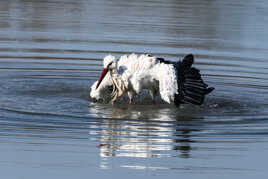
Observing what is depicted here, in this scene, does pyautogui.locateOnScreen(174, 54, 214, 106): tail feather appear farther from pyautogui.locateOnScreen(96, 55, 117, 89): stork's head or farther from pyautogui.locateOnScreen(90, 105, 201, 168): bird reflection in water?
pyautogui.locateOnScreen(96, 55, 117, 89): stork's head

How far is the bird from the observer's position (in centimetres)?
1132

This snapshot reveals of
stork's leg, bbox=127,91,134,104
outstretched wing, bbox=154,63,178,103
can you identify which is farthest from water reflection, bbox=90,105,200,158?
stork's leg, bbox=127,91,134,104

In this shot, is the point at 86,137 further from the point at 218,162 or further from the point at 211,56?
the point at 211,56

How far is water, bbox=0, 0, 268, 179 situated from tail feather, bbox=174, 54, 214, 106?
0.65 ft

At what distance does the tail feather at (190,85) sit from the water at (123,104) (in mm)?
197

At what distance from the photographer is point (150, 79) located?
1173 centimetres

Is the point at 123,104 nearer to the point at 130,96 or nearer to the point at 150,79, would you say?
the point at 130,96

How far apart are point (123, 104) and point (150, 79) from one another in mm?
788

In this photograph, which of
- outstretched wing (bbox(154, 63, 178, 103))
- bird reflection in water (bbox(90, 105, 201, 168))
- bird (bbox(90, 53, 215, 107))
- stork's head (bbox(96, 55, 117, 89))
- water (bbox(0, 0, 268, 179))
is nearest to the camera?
water (bbox(0, 0, 268, 179))

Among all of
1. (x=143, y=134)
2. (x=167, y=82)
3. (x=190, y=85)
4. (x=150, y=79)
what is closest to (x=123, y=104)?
(x=150, y=79)

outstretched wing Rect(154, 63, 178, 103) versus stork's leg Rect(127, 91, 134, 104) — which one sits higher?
outstretched wing Rect(154, 63, 178, 103)

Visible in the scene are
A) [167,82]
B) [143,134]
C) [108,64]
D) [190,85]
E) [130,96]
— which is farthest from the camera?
[130,96]

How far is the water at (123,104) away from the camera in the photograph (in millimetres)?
8445

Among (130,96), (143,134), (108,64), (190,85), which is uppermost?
(108,64)
